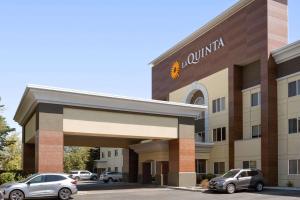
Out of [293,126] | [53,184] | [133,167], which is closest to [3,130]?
[133,167]

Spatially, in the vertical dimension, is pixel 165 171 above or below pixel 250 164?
below

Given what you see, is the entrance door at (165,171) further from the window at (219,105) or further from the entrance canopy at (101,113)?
the window at (219,105)

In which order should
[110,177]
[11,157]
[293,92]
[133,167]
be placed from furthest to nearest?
[11,157] < [110,177] < [133,167] < [293,92]

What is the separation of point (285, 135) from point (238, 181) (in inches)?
326

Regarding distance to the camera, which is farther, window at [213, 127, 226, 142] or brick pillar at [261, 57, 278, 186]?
window at [213, 127, 226, 142]

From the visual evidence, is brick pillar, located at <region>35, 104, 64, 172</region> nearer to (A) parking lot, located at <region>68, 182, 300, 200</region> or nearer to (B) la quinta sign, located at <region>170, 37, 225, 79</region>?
(A) parking lot, located at <region>68, 182, 300, 200</region>

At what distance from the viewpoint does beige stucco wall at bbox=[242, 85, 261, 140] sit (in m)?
40.2

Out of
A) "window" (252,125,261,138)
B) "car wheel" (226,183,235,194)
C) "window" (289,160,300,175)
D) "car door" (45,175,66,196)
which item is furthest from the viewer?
"window" (252,125,261,138)

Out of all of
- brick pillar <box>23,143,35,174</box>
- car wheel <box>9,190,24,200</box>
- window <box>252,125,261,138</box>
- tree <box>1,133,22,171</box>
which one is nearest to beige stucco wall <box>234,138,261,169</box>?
window <box>252,125,261,138</box>

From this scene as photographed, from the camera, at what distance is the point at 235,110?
42531 mm

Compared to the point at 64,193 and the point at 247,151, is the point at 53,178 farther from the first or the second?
the point at 247,151

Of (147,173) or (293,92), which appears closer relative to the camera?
(293,92)

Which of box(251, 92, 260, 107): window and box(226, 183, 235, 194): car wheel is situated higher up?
box(251, 92, 260, 107): window

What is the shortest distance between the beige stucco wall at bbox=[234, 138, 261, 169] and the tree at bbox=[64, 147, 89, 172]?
4846cm
